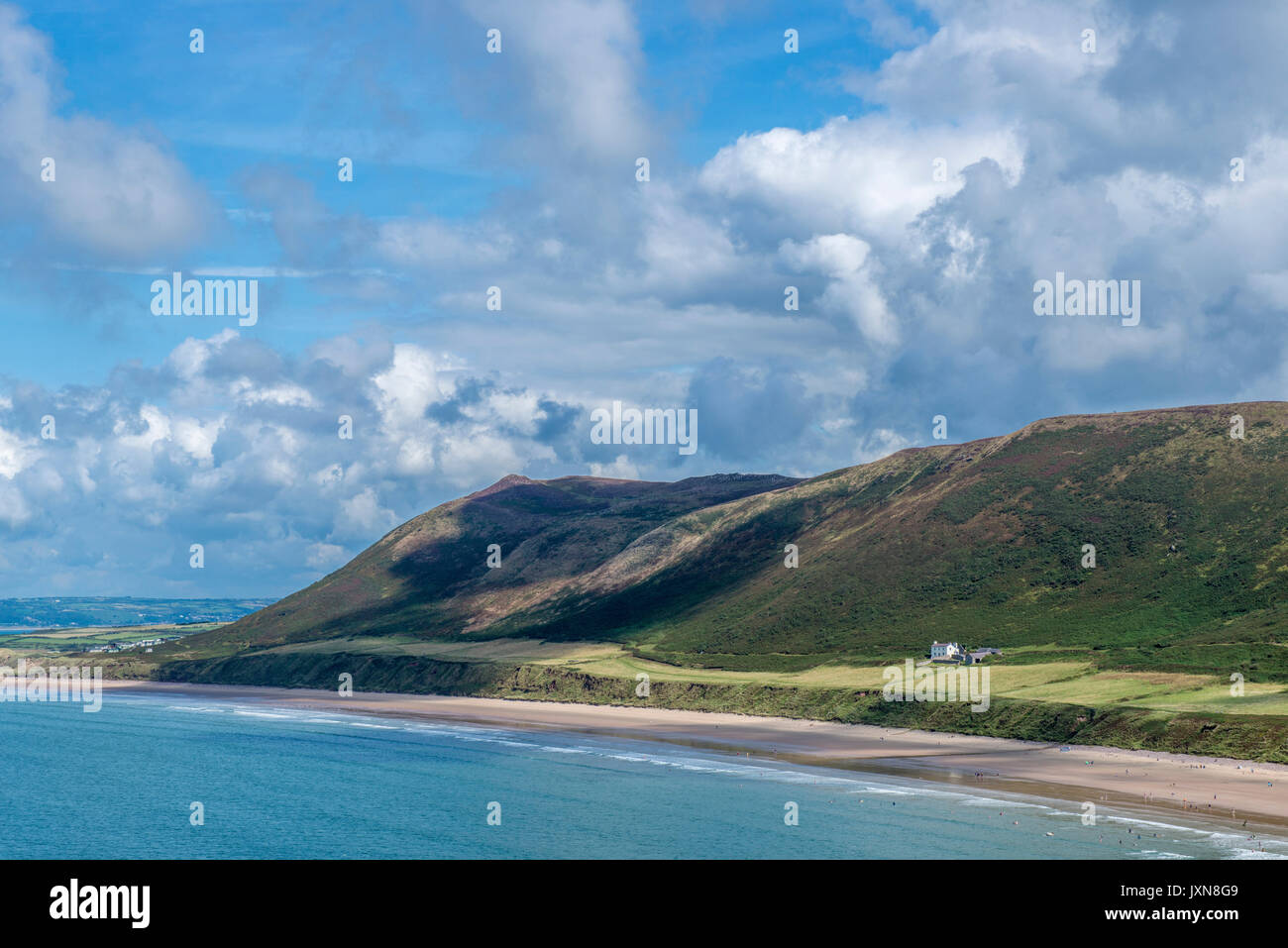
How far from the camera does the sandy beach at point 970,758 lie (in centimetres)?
7306

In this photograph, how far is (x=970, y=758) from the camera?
3787 inches

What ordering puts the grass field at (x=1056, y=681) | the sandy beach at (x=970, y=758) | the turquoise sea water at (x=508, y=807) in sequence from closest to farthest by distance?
the turquoise sea water at (x=508, y=807) < the sandy beach at (x=970, y=758) < the grass field at (x=1056, y=681)

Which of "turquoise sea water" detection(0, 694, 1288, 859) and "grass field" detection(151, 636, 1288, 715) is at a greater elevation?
"grass field" detection(151, 636, 1288, 715)

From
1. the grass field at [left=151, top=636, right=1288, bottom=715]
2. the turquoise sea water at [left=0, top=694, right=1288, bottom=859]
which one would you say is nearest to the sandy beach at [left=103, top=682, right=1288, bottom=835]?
the turquoise sea water at [left=0, top=694, right=1288, bottom=859]

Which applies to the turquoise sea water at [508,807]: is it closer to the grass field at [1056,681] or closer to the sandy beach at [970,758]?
the sandy beach at [970,758]

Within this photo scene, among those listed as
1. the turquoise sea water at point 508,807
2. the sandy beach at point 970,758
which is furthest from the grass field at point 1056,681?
the turquoise sea water at point 508,807

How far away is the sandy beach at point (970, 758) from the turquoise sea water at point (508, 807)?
489 centimetres

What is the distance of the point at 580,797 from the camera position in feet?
269

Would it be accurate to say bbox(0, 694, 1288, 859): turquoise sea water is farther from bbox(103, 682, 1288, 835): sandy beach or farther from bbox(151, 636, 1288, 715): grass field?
bbox(151, 636, 1288, 715): grass field

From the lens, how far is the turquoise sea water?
64812mm

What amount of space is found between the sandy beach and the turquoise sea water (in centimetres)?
489
